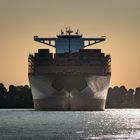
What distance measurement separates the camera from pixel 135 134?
9744cm

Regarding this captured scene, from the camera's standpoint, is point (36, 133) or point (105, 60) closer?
point (36, 133)

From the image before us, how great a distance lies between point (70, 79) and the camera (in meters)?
179

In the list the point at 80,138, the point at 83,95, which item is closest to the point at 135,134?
the point at 80,138

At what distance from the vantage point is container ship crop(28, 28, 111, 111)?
176375 millimetres

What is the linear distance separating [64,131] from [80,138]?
13.4m

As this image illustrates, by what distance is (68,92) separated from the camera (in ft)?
577

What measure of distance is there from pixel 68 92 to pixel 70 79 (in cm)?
402

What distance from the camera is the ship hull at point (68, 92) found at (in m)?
176

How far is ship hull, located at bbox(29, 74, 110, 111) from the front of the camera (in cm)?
17588

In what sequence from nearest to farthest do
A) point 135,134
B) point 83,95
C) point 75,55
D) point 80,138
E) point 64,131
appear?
point 80,138 < point 135,134 < point 64,131 < point 83,95 < point 75,55

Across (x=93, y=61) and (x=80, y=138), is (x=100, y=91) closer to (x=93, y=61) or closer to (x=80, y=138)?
(x=93, y=61)

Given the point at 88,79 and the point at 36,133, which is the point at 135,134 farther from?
the point at 88,79

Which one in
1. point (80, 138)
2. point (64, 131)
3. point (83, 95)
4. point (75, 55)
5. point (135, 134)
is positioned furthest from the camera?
point (75, 55)

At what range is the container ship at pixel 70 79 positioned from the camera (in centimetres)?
17638
